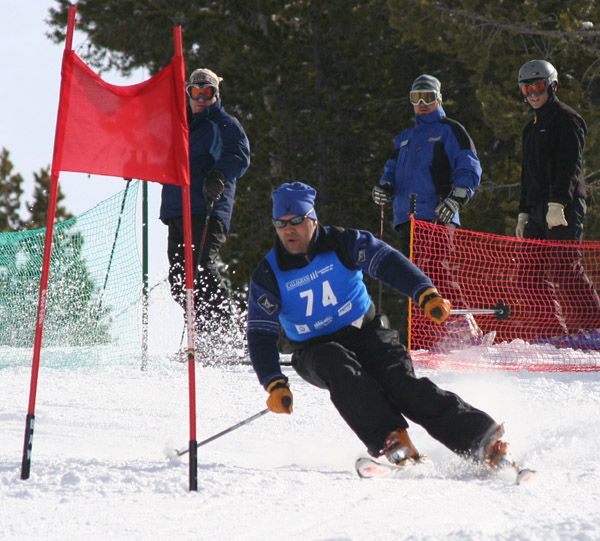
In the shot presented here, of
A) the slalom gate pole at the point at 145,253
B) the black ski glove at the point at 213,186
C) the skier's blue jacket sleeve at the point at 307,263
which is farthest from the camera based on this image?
the slalom gate pole at the point at 145,253

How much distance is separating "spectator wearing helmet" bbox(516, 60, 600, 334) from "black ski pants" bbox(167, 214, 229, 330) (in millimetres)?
2364

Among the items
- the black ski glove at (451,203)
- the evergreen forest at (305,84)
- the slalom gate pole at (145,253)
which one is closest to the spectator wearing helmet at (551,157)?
the black ski glove at (451,203)

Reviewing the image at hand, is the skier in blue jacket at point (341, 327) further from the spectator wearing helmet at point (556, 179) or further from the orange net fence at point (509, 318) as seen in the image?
the spectator wearing helmet at point (556, 179)

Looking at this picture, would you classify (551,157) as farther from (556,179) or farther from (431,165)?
(431,165)

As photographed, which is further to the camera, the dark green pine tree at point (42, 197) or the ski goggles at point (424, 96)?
the dark green pine tree at point (42, 197)

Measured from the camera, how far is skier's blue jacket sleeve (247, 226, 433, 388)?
4660 mm

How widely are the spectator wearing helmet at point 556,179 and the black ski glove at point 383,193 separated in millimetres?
1016

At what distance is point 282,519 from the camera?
11.3ft

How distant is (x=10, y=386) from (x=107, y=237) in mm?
2193

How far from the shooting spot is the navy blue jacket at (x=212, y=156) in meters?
7.40

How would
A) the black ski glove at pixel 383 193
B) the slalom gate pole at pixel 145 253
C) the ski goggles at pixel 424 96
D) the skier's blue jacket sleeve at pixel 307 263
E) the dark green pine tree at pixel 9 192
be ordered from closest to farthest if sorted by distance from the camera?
the skier's blue jacket sleeve at pixel 307 263 → the ski goggles at pixel 424 96 → the black ski glove at pixel 383 193 → the slalom gate pole at pixel 145 253 → the dark green pine tree at pixel 9 192

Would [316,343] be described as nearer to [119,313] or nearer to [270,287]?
[270,287]

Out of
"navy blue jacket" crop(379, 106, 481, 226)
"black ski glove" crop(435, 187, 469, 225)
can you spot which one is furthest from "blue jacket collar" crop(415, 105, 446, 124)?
"black ski glove" crop(435, 187, 469, 225)

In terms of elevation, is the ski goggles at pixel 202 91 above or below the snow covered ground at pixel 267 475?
above
